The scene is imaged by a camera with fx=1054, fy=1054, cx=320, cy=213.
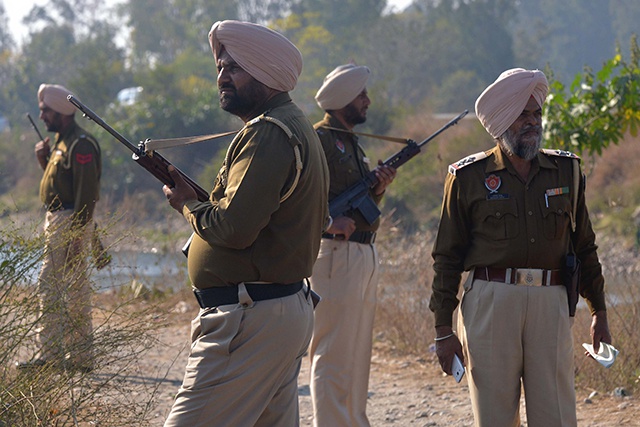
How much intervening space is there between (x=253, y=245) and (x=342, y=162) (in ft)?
7.52

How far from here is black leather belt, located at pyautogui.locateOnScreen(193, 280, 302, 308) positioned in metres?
3.61

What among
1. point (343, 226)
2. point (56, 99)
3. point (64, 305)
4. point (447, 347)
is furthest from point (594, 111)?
point (64, 305)

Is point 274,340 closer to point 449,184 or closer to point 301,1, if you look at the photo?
point 449,184

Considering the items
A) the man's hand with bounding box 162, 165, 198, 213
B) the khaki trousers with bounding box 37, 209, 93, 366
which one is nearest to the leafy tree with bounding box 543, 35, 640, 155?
the khaki trousers with bounding box 37, 209, 93, 366

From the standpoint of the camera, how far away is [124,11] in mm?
92562

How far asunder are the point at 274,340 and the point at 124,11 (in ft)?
303

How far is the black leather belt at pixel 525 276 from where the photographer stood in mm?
4078

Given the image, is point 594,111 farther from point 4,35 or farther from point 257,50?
point 4,35

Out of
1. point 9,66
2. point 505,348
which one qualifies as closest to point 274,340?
point 505,348

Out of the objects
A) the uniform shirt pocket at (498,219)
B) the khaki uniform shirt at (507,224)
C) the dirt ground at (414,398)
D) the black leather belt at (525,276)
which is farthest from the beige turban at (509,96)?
the dirt ground at (414,398)

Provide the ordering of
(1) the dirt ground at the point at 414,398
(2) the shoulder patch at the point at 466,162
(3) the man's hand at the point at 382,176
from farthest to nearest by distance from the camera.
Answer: (1) the dirt ground at the point at 414,398 < (3) the man's hand at the point at 382,176 < (2) the shoulder patch at the point at 466,162

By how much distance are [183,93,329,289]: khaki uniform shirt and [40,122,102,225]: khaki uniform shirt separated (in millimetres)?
3669

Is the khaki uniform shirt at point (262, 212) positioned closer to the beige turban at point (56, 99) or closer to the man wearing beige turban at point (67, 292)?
the man wearing beige turban at point (67, 292)

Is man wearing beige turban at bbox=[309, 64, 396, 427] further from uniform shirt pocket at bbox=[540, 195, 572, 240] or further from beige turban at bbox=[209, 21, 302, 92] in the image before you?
beige turban at bbox=[209, 21, 302, 92]
